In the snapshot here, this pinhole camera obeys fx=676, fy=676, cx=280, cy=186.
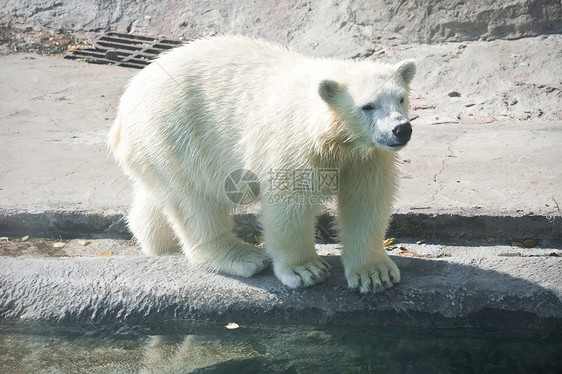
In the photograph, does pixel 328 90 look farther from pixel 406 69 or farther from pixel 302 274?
pixel 302 274

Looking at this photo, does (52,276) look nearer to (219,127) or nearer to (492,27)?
(219,127)

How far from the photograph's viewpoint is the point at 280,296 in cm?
375

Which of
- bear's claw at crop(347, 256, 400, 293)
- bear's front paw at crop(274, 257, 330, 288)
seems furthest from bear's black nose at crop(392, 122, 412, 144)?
bear's front paw at crop(274, 257, 330, 288)

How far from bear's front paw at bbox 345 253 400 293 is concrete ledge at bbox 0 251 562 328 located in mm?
47

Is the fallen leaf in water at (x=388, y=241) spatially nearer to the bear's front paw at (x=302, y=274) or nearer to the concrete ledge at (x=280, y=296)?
the concrete ledge at (x=280, y=296)

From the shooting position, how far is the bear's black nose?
10.8 feet

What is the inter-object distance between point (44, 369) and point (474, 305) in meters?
2.25

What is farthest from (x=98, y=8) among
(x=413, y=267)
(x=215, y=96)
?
(x=413, y=267)

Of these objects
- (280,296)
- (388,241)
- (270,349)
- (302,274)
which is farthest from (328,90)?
(388,241)

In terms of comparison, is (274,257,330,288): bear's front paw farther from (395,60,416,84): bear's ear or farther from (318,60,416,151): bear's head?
(395,60,416,84): bear's ear

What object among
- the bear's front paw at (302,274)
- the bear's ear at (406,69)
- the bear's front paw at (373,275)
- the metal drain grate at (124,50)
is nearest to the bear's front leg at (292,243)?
the bear's front paw at (302,274)

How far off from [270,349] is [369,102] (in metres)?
1.38

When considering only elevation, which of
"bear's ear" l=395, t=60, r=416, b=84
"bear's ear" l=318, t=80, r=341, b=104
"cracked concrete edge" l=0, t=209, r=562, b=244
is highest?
"bear's ear" l=395, t=60, r=416, b=84

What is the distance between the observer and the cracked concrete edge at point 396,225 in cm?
461
